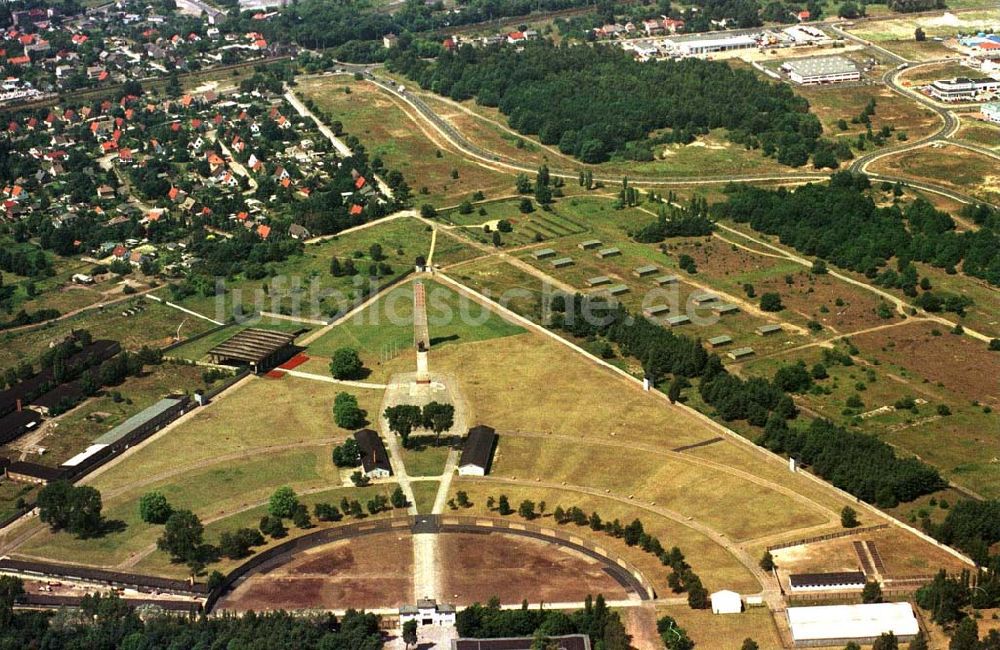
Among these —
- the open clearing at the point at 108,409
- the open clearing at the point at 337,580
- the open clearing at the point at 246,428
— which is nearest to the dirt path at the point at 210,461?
the open clearing at the point at 246,428

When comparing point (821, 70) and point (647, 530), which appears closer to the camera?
point (647, 530)

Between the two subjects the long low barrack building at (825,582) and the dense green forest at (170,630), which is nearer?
the dense green forest at (170,630)

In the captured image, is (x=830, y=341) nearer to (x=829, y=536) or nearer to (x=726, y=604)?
(x=829, y=536)

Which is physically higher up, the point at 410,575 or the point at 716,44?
the point at 716,44

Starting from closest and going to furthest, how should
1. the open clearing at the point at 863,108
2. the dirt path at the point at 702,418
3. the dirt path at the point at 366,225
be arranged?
the dirt path at the point at 702,418, the dirt path at the point at 366,225, the open clearing at the point at 863,108

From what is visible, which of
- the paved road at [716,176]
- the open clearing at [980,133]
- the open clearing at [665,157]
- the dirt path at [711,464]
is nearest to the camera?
the dirt path at [711,464]

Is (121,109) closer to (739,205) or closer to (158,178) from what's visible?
(158,178)

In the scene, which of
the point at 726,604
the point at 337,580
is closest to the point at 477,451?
the point at 337,580

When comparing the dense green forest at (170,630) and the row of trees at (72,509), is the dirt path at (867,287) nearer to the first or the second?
the dense green forest at (170,630)
